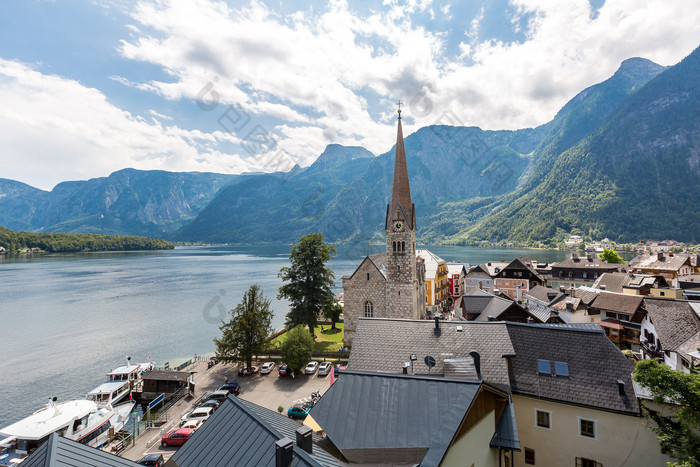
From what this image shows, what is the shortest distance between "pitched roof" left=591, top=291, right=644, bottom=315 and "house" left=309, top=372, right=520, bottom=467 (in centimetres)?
3561

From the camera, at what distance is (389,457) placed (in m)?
8.02

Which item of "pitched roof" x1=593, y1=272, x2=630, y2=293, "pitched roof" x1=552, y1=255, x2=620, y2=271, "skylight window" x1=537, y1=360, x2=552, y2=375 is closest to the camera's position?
"skylight window" x1=537, y1=360, x2=552, y2=375

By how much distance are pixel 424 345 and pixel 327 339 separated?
87.4ft

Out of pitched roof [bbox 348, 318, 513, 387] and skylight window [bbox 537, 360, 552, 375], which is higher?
pitched roof [bbox 348, 318, 513, 387]

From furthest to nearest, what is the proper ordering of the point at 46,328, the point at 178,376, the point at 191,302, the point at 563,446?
1. the point at 191,302
2. the point at 46,328
3. the point at 178,376
4. the point at 563,446

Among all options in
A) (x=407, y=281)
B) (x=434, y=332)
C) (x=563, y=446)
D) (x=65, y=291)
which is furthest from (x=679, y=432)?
(x=65, y=291)

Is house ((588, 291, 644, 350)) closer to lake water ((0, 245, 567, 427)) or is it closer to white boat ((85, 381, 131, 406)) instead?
lake water ((0, 245, 567, 427))

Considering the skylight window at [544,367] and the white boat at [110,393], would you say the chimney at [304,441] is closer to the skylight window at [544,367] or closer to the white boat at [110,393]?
the skylight window at [544,367]

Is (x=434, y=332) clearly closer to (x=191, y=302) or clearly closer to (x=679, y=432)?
(x=679, y=432)

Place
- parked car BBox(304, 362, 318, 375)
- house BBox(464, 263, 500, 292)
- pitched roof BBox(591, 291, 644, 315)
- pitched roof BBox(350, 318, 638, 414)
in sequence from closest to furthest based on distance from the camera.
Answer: pitched roof BBox(350, 318, 638, 414) < parked car BBox(304, 362, 318, 375) < pitched roof BBox(591, 291, 644, 315) < house BBox(464, 263, 500, 292)

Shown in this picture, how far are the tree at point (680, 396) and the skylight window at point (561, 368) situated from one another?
421 centimetres

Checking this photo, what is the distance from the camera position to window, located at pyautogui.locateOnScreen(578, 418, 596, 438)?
Answer: 14.5 metres

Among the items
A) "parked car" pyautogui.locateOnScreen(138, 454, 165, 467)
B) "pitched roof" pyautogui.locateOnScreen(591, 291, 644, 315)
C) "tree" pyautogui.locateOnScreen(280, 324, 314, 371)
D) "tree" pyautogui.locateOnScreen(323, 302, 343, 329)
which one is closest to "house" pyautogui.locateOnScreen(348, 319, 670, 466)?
"parked car" pyautogui.locateOnScreen(138, 454, 165, 467)

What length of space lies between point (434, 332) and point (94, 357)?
4806cm
